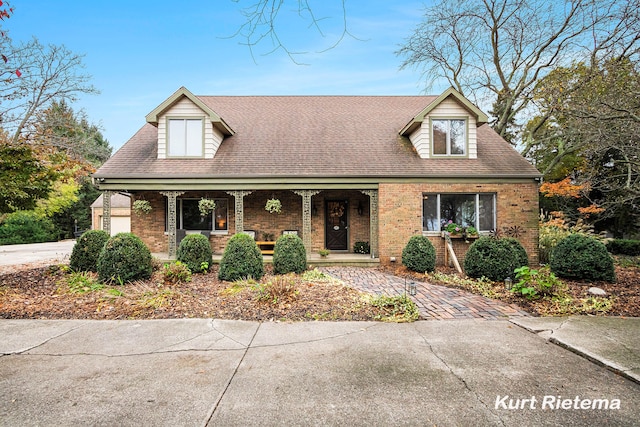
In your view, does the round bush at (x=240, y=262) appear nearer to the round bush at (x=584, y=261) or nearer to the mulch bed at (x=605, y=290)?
the mulch bed at (x=605, y=290)

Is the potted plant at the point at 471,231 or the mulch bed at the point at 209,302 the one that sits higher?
the potted plant at the point at 471,231

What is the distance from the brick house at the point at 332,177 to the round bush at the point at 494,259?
108 inches

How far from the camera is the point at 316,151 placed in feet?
39.5

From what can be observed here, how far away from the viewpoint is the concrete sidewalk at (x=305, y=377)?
9.02 feet

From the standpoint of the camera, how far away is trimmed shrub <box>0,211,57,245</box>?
2111 cm

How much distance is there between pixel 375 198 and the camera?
36.8 feet

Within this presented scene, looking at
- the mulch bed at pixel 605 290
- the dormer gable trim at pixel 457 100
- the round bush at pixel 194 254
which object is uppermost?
the dormer gable trim at pixel 457 100

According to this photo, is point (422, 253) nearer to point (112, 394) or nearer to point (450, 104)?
point (450, 104)

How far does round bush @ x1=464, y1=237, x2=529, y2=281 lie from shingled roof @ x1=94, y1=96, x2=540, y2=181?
337 cm

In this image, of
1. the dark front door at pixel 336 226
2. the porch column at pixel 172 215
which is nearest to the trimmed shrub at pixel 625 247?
the dark front door at pixel 336 226

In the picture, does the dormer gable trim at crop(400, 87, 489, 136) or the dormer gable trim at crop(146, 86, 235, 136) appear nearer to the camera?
the dormer gable trim at crop(400, 87, 489, 136)

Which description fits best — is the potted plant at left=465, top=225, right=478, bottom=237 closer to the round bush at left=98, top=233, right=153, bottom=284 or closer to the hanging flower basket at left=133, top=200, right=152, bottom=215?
the round bush at left=98, top=233, right=153, bottom=284

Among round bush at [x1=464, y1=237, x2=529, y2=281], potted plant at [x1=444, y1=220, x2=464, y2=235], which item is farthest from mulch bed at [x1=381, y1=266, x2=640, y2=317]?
potted plant at [x1=444, y1=220, x2=464, y2=235]

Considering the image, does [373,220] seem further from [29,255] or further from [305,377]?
[29,255]
